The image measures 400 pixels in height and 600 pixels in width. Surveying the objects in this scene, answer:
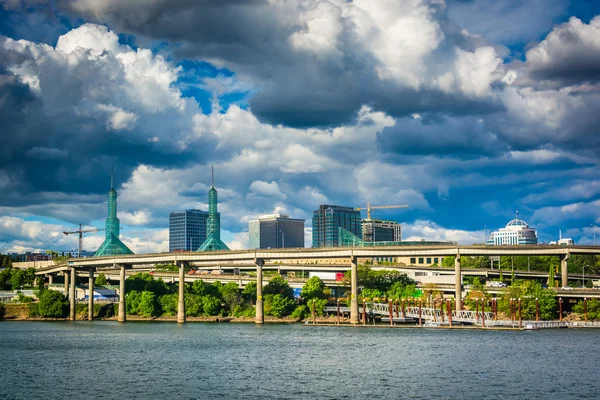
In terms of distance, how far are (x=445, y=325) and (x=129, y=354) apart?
267ft

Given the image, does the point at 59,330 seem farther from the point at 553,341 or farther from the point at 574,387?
the point at 574,387

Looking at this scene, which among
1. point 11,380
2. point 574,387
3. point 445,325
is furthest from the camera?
point 445,325

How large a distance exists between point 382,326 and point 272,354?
6794cm

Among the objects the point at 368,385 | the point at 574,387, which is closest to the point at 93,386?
the point at 368,385

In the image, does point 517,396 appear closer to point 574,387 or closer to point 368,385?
point 574,387

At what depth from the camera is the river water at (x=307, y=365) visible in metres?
84.8

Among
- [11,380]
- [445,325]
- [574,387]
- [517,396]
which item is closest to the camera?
[517,396]

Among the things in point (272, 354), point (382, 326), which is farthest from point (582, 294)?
point (272, 354)

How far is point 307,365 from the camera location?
349 ft

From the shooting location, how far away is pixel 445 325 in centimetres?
17712

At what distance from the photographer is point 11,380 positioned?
96250 mm

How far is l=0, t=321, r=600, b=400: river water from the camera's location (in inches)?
3339

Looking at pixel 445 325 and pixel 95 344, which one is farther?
pixel 445 325

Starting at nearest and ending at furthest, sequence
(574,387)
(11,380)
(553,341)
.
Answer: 1. (574,387)
2. (11,380)
3. (553,341)
